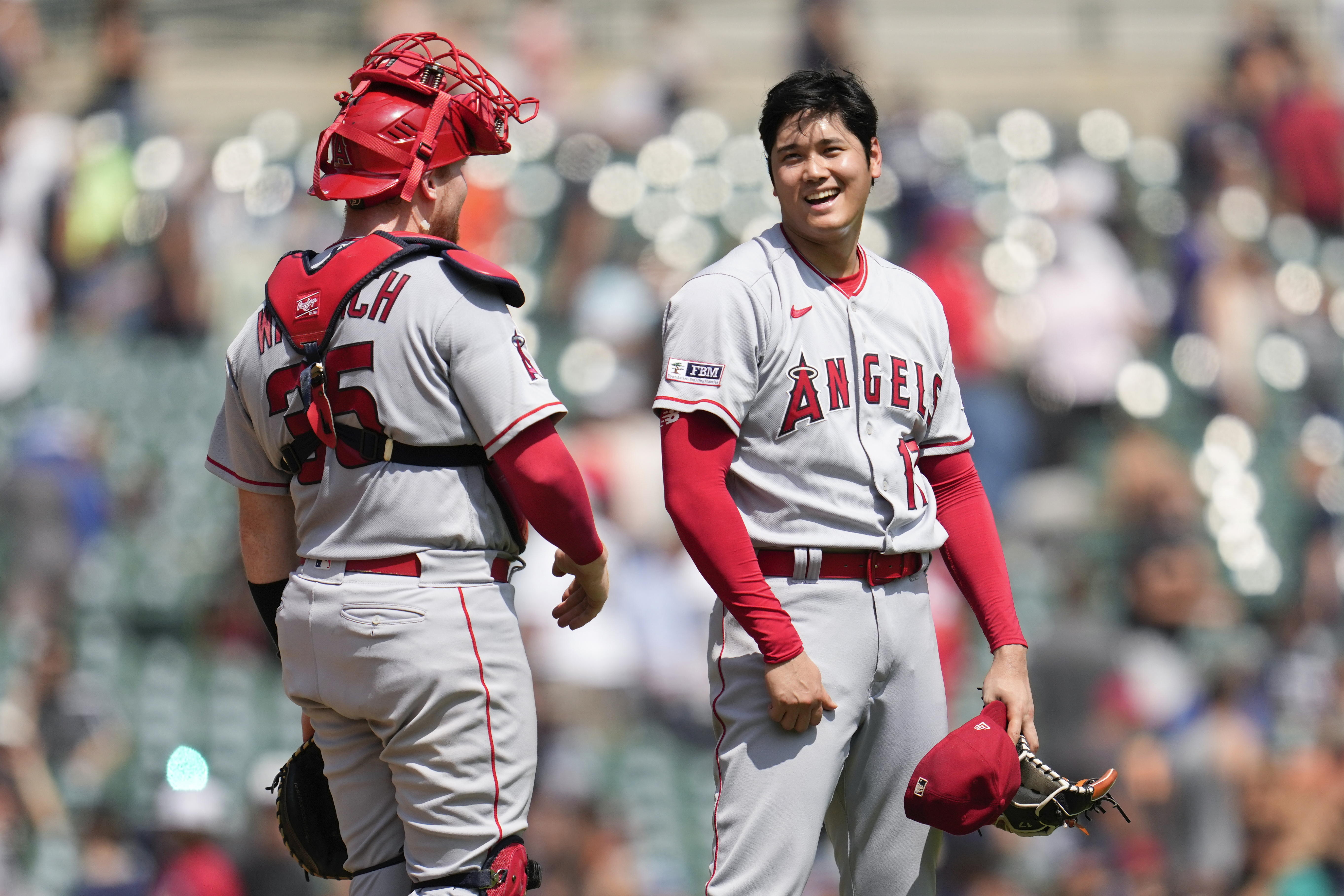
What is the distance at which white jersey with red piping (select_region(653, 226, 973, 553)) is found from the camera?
8.66ft

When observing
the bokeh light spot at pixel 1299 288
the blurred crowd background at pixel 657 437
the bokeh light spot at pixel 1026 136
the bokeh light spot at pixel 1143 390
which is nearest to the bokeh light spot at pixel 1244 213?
the blurred crowd background at pixel 657 437

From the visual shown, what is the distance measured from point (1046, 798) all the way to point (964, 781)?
242 mm

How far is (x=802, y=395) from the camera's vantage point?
8.80 ft

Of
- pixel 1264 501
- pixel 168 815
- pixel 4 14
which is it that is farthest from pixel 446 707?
pixel 4 14

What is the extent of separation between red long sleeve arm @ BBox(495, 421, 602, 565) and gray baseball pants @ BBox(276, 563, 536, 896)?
164mm

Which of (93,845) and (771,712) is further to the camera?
(93,845)

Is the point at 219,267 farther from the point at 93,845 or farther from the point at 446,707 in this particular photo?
the point at 446,707

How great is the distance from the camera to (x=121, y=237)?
354 inches

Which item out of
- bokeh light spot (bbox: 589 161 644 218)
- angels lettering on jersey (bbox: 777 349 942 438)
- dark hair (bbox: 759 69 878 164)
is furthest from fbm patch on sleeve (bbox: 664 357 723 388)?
bokeh light spot (bbox: 589 161 644 218)

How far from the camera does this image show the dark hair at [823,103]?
2.71m

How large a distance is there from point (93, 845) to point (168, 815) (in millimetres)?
517

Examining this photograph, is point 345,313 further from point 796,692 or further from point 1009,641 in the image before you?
point 1009,641

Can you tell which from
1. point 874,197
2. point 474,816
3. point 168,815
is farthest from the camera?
point 874,197

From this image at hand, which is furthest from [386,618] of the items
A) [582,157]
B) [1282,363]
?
[1282,363]
